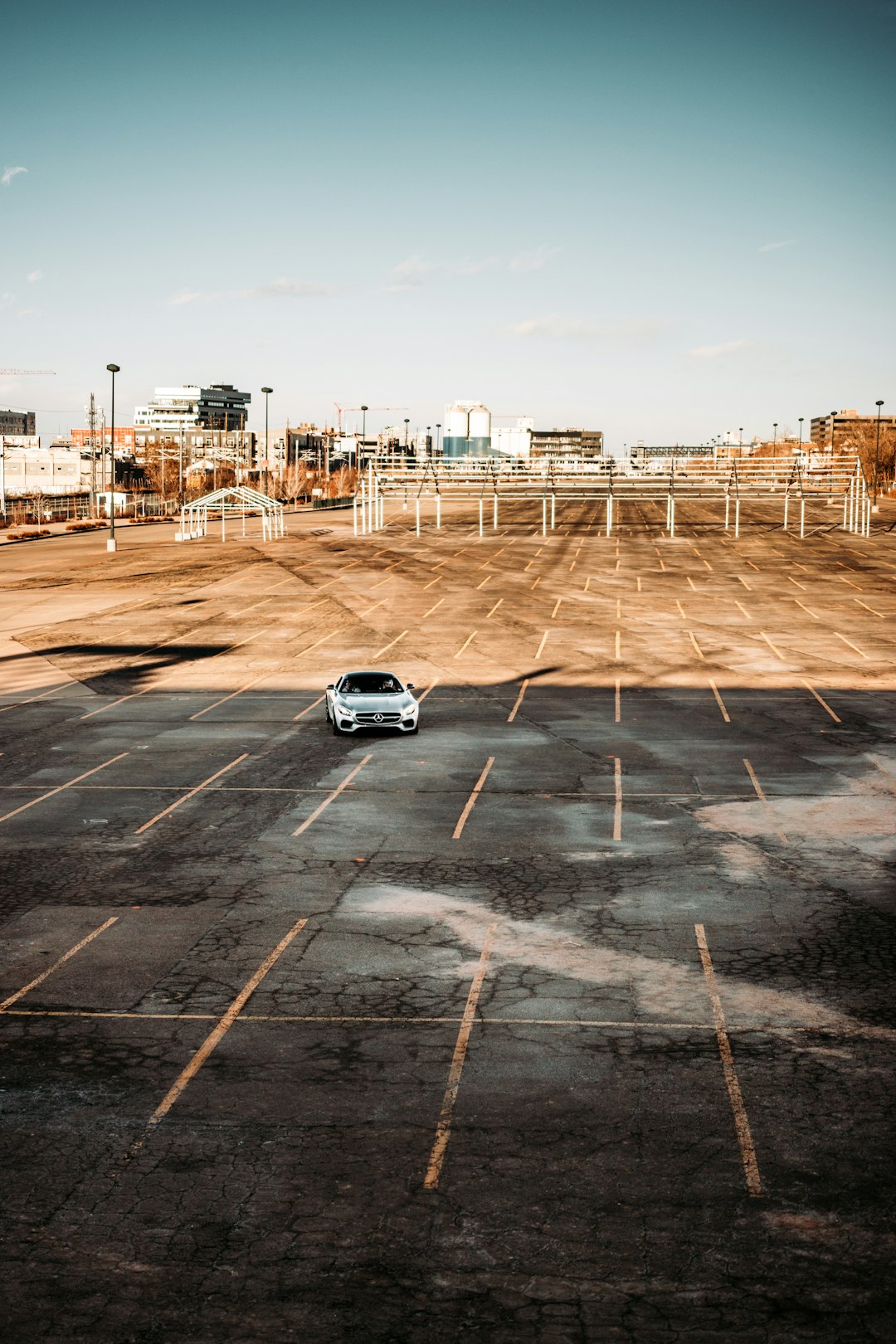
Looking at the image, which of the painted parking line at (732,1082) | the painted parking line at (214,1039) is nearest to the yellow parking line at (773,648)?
the painted parking line at (732,1082)

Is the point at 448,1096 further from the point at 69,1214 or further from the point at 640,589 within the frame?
the point at 640,589

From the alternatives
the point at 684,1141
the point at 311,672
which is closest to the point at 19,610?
the point at 311,672

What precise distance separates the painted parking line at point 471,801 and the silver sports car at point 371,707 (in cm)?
308

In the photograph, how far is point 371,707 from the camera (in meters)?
28.0

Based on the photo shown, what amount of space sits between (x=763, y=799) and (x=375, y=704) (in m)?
9.48

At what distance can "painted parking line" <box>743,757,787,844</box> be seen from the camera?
65.4ft

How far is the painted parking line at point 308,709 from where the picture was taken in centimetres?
3009

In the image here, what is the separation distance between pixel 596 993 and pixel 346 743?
14.7 m

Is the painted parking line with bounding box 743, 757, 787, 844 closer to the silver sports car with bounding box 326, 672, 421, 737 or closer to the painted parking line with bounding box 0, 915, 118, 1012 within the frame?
the silver sports car with bounding box 326, 672, 421, 737

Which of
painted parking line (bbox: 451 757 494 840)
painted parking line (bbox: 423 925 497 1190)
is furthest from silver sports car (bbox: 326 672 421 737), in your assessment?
painted parking line (bbox: 423 925 497 1190)

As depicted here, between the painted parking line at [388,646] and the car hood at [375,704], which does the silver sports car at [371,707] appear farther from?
the painted parking line at [388,646]

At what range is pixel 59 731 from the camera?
28.6 meters

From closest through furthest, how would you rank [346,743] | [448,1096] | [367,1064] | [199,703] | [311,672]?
1. [448,1096]
2. [367,1064]
3. [346,743]
4. [199,703]
5. [311,672]

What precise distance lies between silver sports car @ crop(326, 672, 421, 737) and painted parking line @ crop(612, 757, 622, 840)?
5.06 metres
